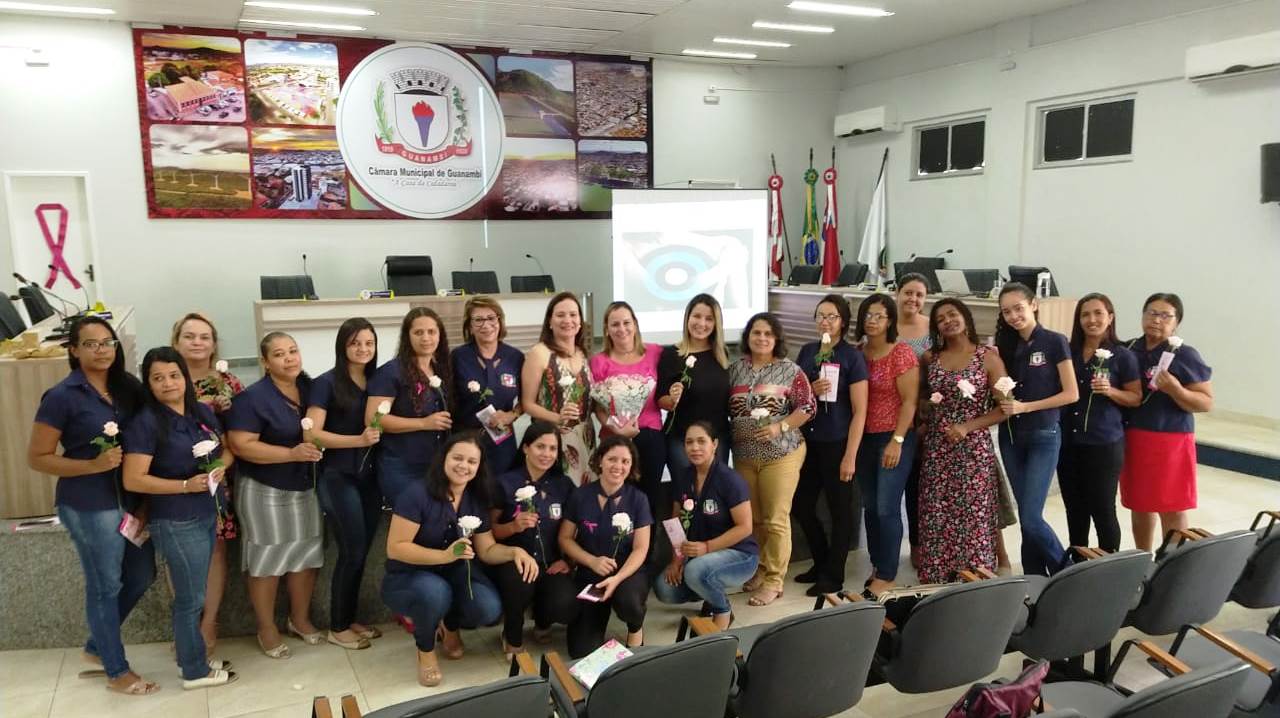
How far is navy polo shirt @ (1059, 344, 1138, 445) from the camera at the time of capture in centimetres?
371

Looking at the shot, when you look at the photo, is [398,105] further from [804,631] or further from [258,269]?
[804,631]

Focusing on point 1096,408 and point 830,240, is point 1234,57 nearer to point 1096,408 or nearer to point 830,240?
point 830,240

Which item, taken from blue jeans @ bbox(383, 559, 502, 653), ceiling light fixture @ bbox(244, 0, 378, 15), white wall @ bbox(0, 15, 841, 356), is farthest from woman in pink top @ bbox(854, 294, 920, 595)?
white wall @ bbox(0, 15, 841, 356)

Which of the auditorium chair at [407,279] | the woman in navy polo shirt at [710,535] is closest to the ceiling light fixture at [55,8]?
the auditorium chair at [407,279]

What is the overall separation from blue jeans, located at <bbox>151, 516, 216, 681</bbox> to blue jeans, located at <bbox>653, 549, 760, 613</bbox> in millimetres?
1844

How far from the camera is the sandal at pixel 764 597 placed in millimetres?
3889

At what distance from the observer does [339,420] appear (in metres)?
3.39

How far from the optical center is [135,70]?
8500 mm

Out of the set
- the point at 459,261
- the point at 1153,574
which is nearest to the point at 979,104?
the point at 459,261

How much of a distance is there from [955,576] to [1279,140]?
558cm

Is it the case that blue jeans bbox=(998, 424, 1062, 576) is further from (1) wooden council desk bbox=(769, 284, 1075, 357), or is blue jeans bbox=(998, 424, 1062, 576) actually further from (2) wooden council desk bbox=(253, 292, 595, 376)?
(2) wooden council desk bbox=(253, 292, 595, 376)

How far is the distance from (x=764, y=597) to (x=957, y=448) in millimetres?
1131

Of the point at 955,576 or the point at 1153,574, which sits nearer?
the point at 1153,574

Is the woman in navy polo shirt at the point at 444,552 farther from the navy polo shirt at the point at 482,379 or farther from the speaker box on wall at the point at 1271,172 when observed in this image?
the speaker box on wall at the point at 1271,172
